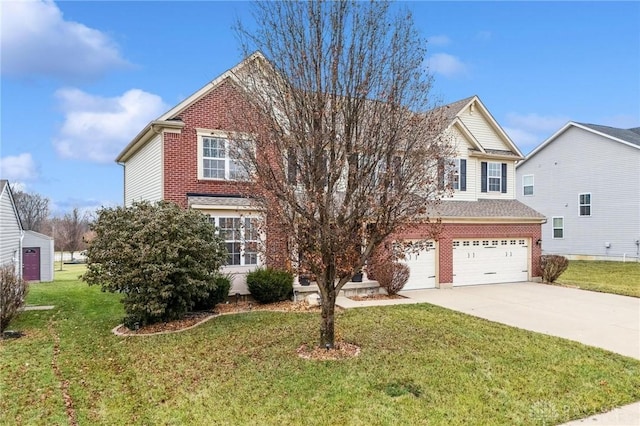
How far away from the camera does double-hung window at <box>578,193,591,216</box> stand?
26.8 metres

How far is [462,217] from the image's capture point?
16750 millimetres

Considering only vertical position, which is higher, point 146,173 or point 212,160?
point 212,160

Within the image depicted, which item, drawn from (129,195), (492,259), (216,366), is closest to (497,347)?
(216,366)

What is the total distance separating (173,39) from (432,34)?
8.35 meters

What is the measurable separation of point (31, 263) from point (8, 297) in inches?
738

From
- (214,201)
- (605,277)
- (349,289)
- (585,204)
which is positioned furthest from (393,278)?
(585,204)

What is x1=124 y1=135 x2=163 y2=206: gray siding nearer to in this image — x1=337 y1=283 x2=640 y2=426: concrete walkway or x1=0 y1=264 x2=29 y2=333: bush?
x1=0 y1=264 x2=29 y2=333: bush

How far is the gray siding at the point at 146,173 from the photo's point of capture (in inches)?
542

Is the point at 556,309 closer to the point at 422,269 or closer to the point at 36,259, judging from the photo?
the point at 422,269

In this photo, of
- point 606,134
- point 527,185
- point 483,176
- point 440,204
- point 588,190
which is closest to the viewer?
point 440,204

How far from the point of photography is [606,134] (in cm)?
2569

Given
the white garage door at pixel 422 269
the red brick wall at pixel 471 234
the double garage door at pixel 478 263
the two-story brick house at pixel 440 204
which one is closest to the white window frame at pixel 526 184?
the two-story brick house at pixel 440 204

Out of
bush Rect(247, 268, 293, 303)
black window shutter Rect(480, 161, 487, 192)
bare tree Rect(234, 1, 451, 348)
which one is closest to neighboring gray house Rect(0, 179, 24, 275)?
bush Rect(247, 268, 293, 303)

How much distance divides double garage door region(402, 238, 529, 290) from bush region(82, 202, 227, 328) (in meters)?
8.55
